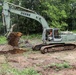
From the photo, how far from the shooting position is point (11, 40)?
50.3 ft

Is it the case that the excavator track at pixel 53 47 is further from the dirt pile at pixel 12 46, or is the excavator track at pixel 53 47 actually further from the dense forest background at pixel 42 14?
the dense forest background at pixel 42 14

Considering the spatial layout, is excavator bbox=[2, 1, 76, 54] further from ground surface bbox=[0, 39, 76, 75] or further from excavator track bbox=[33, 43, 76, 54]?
ground surface bbox=[0, 39, 76, 75]

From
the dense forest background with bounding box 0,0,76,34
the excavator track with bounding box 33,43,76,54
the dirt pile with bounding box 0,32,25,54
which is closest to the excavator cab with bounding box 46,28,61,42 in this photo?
the excavator track with bounding box 33,43,76,54

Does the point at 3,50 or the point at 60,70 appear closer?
the point at 60,70

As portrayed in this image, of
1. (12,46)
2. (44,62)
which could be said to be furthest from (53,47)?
(44,62)

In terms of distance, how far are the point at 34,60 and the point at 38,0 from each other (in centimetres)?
1309

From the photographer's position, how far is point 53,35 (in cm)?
1593

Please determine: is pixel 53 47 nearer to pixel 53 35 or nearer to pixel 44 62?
pixel 53 35

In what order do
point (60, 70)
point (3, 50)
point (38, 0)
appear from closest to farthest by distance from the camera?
point (60, 70) < point (3, 50) < point (38, 0)

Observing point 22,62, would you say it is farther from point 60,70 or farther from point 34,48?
point 34,48

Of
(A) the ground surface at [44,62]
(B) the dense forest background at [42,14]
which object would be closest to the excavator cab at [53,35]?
(A) the ground surface at [44,62]

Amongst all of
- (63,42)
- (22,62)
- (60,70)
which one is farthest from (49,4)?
(60,70)

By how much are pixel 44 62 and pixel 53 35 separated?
407 cm

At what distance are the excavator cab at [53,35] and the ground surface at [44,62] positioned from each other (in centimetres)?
104
